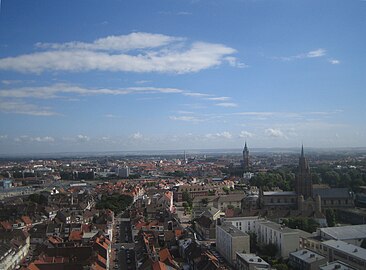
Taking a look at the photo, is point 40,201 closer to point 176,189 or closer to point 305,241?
point 176,189

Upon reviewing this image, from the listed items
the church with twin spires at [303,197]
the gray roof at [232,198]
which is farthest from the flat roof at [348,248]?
the gray roof at [232,198]

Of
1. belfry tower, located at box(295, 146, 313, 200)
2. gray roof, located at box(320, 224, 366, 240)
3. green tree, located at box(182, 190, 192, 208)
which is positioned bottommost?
green tree, located at box(182, 190, 192, 208)

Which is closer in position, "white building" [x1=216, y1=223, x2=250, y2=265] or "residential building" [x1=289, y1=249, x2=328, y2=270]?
"residential building" [x1=289, y1=249, x2=328, y2=270]

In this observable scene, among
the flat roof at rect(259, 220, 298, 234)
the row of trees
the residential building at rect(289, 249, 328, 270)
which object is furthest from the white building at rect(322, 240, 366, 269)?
the row of trees

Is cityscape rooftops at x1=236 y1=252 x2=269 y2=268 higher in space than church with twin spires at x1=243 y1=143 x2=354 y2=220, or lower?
lower

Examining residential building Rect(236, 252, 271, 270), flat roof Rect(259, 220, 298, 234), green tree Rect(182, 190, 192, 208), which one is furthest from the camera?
green tree Rect(182, 190, 192, 208)

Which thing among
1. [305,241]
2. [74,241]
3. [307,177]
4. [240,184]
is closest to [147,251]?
[74,241]

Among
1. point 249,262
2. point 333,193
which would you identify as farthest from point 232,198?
point 249,262

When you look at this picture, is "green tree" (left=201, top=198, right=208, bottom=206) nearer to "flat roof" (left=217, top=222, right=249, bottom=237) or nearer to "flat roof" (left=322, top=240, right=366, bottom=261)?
"flat roof" (left=217, top=222, right=249, bottom=237)
